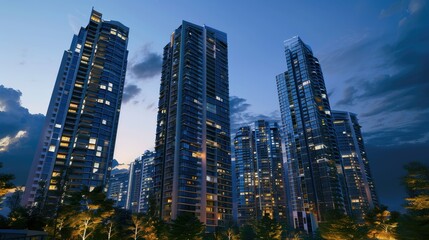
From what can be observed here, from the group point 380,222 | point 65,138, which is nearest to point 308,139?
point 380,222

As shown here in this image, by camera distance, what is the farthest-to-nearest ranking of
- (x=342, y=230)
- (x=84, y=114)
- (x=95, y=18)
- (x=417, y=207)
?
(x=95, y=18) < (x=84, y=114) < (x=342, y=230) < (x=417, y=207)

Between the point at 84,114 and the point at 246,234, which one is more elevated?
the point at 84,114

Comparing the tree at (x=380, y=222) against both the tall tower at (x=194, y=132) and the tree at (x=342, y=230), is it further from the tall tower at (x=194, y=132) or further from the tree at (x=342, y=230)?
the tall tower at (x=194, y=132)

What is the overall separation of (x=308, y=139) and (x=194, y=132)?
6661 cm

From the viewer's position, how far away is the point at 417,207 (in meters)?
21.4

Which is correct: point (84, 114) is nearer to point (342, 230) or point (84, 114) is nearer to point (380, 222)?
point (342, 230)

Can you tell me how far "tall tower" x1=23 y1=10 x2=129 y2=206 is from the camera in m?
114

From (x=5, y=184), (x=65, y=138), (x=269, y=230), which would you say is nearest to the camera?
(x=5, y=184)

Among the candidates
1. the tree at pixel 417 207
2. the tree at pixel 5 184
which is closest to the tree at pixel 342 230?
the tree at pixel 417 207

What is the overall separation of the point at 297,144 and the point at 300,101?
2591 centimetres

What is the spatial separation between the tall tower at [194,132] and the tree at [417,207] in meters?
85.6

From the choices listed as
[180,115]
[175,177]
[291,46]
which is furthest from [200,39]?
[175,177]

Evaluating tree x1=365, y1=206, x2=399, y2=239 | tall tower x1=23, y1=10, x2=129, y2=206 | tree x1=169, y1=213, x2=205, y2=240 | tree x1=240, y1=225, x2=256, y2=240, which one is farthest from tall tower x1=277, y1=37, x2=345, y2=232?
tall tower x1=23, y1=10, x2=129, y2=206

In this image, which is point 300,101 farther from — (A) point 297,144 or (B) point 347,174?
(B) point 347,174
